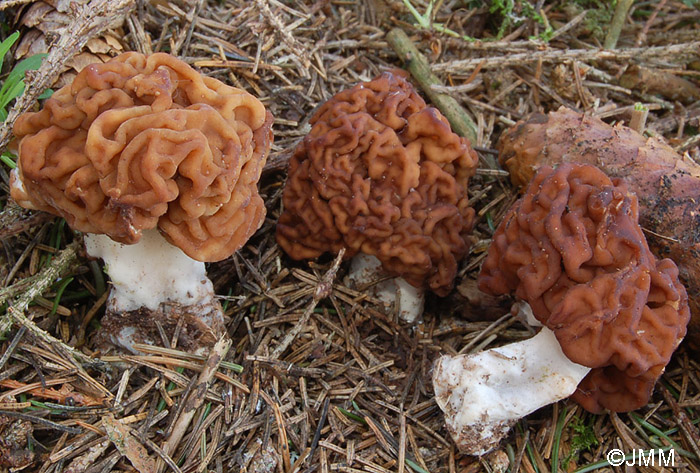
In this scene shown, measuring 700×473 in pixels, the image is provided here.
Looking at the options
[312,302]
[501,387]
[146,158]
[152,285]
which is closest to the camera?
[146,158]

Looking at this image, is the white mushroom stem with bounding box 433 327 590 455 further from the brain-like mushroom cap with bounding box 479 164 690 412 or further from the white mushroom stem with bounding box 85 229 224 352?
the white mushroom stem with bounding box 85 229 224 352

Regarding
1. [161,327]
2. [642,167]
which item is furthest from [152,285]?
[642,167]

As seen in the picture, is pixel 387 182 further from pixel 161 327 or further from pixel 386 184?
pixel 161 327

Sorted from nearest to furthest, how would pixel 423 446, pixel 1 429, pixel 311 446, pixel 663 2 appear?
pixel 1 429 → pixel 311 446 → pixel 423 446 → pixel 663 2

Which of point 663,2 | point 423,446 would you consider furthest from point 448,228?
point 663,2

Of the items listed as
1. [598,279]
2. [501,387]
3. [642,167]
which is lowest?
[501,387]

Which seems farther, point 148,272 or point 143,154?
point 148,272

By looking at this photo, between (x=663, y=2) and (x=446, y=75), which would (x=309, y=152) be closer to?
(x=446, y=75)
